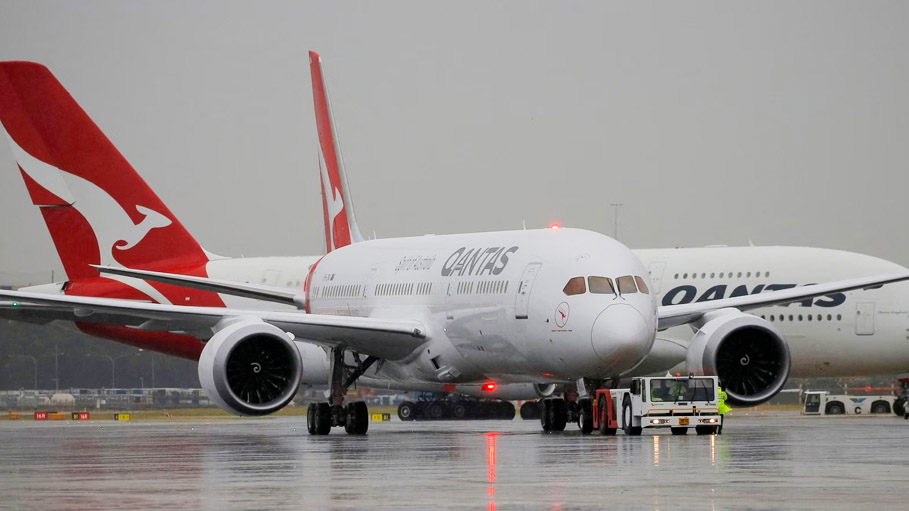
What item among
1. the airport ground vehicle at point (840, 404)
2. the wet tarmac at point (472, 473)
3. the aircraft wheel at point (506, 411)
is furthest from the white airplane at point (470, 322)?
the airport ground vehicle at point (840, 404)

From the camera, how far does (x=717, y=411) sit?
30.0 m

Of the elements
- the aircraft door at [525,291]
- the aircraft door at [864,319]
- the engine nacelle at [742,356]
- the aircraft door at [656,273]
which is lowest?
the engine nacelle at [742,356]

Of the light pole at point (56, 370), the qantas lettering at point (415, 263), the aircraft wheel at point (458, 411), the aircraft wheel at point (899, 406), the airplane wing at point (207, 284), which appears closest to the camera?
the airplane wing at point (207, 284)

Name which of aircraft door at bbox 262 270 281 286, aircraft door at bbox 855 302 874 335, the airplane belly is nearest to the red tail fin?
aircraft door at bbox 262 270 281 286

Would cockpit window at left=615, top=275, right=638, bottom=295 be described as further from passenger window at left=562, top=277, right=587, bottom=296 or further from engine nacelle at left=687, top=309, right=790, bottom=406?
engine nacelle at left=687, top=309, right=790, bottom=406

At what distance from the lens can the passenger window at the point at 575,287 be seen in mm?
29656

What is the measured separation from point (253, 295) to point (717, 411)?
11471mm

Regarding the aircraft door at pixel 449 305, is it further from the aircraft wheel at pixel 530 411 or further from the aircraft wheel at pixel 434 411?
the aircraft wheel at pixel 434 411

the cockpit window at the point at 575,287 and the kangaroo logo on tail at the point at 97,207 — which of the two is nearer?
the cockpit window at the point at 575,287

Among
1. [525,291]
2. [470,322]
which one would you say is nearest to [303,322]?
[470,322]

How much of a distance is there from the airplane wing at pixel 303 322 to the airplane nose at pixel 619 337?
5.07 metres

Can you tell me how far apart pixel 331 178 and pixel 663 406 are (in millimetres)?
17439

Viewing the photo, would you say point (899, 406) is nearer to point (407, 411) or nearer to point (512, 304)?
point (512, 304)

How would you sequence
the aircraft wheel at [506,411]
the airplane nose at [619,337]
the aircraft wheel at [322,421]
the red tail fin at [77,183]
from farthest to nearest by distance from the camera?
the aircraft wheel at [506,411], the red tail fin at [77,183], the aircraft wheel at [322,421], the airplane nose at [619,337]
